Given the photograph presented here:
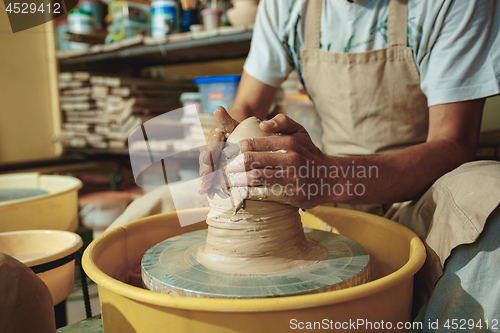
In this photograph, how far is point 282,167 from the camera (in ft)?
2.25

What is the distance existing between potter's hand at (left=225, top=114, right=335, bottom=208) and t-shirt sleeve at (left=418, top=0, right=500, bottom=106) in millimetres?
482

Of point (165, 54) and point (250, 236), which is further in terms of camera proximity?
point (165, 54)

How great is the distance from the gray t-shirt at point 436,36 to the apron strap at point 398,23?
1cm

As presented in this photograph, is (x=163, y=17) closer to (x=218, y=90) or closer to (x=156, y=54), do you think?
(x=156, y=54)

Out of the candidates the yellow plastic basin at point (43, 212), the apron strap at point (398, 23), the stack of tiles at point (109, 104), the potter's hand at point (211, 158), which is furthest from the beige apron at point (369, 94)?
the stack of tiles at point (109, 104)

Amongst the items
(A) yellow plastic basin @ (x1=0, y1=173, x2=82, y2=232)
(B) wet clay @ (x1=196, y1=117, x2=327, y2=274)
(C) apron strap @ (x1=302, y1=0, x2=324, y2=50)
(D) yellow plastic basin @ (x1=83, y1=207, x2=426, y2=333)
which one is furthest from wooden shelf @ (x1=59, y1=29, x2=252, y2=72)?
(D) yellow plastic basin @ (x1=83, y1=207, x2=426, y2=333)

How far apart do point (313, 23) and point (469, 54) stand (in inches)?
18.4

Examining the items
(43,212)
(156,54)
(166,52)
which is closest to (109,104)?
(156,54)

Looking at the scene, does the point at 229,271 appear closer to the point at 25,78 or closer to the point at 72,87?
the point at 72,87

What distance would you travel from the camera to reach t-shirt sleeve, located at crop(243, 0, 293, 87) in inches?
50.7

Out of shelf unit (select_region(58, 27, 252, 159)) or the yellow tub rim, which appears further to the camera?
shelf unit (select_region(58, 27, 252, 159))

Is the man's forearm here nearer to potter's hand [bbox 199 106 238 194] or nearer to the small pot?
potter's hand [bbox 199 106 238 194]

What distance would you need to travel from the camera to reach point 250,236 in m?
0.71

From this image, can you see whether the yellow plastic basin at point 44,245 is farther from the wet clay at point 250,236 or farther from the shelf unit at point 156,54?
the shelf unit at point 156,54
